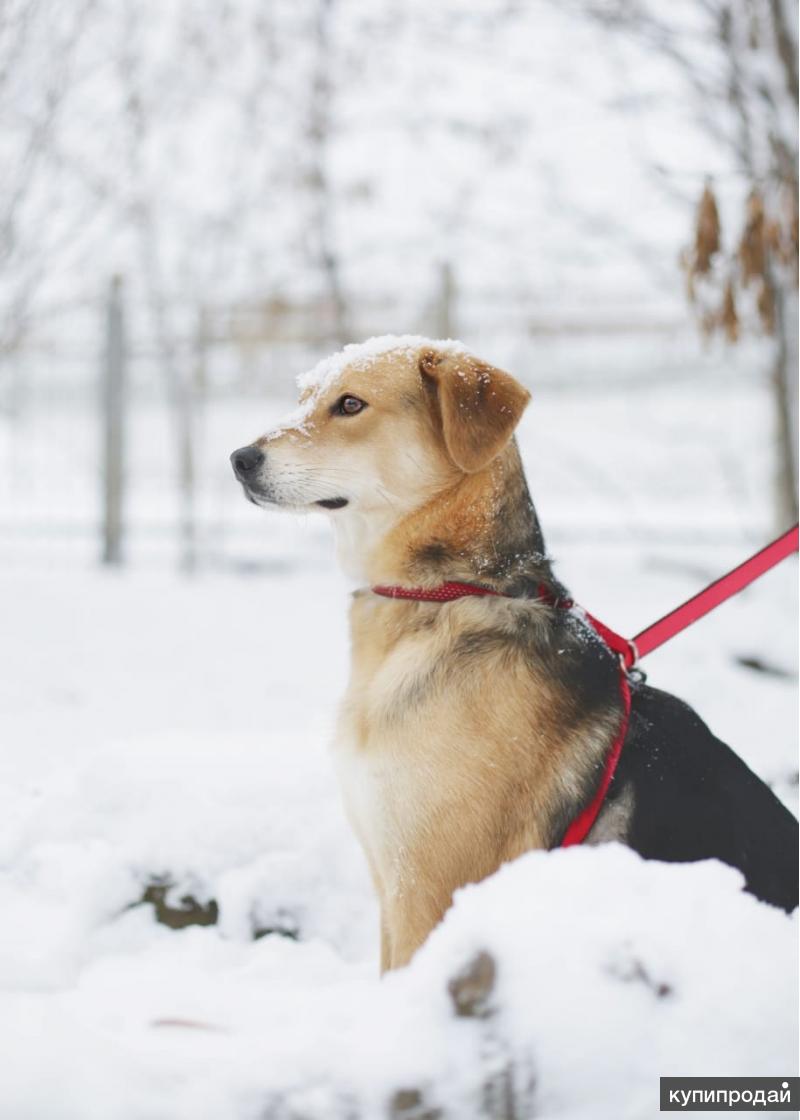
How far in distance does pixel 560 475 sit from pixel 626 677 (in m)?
7.56

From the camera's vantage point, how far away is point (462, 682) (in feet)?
6.86

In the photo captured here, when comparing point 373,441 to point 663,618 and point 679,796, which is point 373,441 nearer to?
point 663,618

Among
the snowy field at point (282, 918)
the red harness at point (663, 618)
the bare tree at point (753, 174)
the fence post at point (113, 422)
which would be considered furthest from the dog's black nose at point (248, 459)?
the fence post at point (113, 422)

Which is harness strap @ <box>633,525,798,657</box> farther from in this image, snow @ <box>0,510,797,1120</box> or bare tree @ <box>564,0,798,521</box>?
bare tree @ <box>564,0,798,521</box>

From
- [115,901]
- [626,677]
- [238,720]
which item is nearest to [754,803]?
[626,677]

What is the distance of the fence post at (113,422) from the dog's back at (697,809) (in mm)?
7615

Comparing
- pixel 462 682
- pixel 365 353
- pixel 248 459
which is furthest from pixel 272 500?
pixel 462 682

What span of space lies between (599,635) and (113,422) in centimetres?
761

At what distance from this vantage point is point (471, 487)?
234cm

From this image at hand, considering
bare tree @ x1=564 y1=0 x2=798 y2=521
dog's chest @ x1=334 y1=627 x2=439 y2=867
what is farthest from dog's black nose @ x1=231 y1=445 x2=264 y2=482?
bare tree @ x1=564 y1=0 x2=798 y2=521

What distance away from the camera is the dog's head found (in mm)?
2381

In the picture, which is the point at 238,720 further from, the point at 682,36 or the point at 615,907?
the point at 682,36

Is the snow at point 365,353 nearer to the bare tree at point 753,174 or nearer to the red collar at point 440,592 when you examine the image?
the red collar at point 440,592

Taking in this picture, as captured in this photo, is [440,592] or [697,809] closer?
[697,809]
